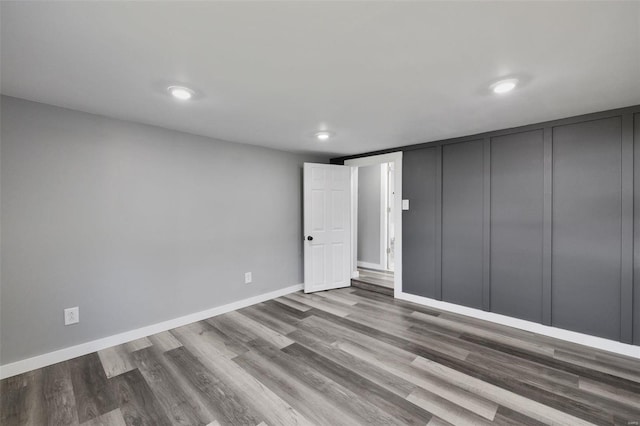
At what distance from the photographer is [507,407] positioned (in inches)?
71.4

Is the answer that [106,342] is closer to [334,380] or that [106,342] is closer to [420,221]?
[334,380]

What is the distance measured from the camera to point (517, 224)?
3020 mm

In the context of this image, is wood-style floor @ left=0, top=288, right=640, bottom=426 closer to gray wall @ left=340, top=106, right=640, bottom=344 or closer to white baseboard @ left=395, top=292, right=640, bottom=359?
white baseboard @ left=395, top=292, right=640, bottom=359

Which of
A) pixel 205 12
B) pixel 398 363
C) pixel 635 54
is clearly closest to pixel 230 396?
pixel 398 363

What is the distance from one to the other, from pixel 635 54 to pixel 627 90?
73 cm

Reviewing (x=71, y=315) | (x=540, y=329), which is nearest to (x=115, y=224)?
(x=71, y=315)

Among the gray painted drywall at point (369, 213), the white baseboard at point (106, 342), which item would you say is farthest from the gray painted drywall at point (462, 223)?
the white baseboard at point (106, 342)

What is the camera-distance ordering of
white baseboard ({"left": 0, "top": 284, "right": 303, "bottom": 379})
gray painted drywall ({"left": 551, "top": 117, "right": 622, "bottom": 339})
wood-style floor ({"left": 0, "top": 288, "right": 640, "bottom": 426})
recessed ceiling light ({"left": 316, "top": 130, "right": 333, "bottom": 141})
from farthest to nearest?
recessed ceiling light ({"left": 316, "top": 130, "right": 333, "bottom": 141}) < gray painted drywall ({"left": 551, "top": 117, "right": 622, "bottom": 339}) < white baseboard ({"left": 0, "top": 284, "right": 303, "bottom": 379}) < wood-style floor ({"left": 0, "top": 288, "right": 640, "bottom": 426})

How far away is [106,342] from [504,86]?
409 centimetres

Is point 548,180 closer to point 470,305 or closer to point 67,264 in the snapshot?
point 470,305

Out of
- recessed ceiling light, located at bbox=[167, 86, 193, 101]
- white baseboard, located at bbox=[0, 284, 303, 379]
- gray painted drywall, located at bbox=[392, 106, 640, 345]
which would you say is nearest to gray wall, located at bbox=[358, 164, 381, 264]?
gray painted drywall, located at bbox=[392, 106, 640, 345]

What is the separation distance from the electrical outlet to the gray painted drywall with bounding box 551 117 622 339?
15.3 ft

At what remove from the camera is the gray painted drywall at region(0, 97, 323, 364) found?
2.19m

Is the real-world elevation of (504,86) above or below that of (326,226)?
above
